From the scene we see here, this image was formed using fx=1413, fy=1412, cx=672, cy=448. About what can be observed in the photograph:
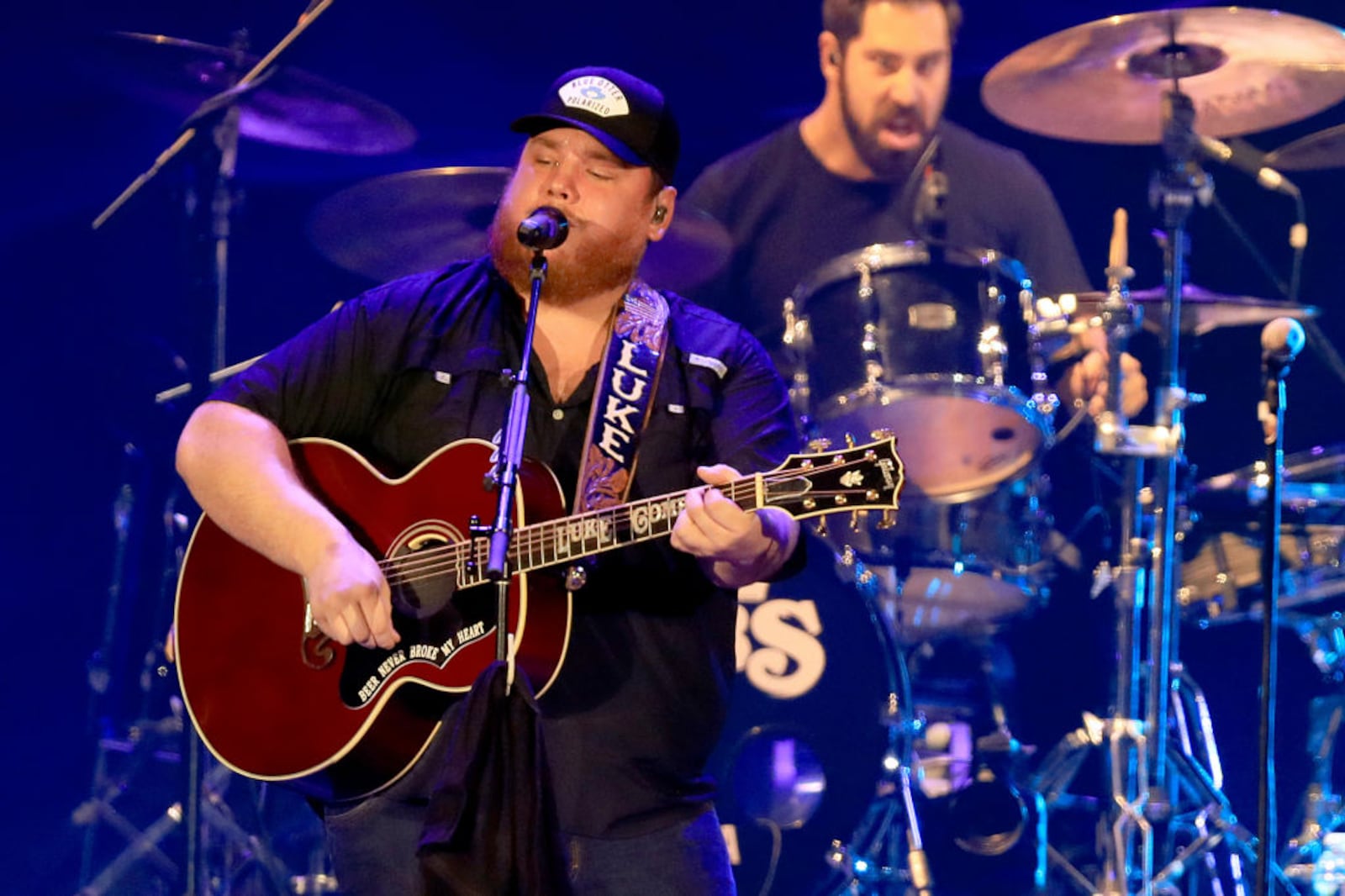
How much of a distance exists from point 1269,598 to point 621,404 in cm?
179

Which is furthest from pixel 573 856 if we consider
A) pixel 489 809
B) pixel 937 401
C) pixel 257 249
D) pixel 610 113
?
pixel 257 249

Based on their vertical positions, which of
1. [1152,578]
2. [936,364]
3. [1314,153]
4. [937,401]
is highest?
[1314,153]

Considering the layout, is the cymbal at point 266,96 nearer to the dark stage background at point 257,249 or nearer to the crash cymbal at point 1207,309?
the dark stage background at point 257,249

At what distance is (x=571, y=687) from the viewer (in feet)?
8.60

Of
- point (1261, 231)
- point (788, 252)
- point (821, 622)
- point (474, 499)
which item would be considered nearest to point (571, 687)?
point (474, 499)

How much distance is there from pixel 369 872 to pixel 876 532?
111 inches

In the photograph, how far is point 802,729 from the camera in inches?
203

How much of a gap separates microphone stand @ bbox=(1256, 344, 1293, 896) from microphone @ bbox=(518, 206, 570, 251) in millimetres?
1986

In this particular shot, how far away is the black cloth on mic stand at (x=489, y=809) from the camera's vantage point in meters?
2.11

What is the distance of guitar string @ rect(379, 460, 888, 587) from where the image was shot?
2547mm

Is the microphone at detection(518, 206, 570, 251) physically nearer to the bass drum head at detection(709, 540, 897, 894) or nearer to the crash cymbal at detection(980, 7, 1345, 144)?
the bass drum head at detection(709, 540, 897, 894)

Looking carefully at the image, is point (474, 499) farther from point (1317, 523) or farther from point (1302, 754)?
point (1302, 754)

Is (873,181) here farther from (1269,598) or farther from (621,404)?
(621,404)

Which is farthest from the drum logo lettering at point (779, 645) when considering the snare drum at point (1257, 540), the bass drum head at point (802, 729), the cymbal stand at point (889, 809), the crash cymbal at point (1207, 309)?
the crash cymbal at point (1207, 309)
